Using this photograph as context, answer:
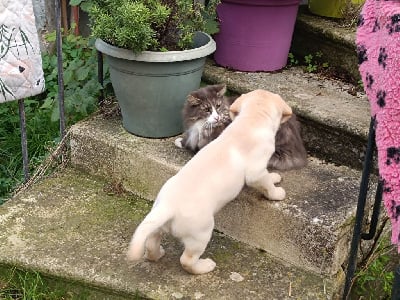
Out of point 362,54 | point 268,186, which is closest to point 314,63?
point 268,186

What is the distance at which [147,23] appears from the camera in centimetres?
275

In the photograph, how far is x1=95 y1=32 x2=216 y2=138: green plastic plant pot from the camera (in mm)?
2820

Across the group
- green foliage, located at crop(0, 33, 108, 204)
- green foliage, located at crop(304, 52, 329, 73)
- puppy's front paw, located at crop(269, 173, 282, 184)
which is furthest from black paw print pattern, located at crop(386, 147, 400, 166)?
Result: green foliage, located at crop(0, 33, 108, 204)

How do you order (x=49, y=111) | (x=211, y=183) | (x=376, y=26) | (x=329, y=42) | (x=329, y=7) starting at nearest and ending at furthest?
(x=376, y=26) → (x=211, y=183) → (x=329, y=42) → (x=329, y=7) → (x=49, y=111)

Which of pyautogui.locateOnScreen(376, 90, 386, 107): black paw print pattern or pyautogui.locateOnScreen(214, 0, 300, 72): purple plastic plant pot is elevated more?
pyautogui.locateOnScreen(376, 90, 386, 107): black paw print pattern

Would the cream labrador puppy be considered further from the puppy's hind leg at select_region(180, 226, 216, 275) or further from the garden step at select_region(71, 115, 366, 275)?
the garden step at select_region(71, 115, 366, 275)

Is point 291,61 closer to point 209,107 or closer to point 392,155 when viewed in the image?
point 209,107

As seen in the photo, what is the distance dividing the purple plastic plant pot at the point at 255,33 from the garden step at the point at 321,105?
0.06 m

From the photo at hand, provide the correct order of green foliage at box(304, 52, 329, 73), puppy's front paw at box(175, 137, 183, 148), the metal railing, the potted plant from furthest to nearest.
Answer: green foliage at box(304, 52, 329, 73) < puppy's front paw at box(175, 137, 183, 148) < the potted plant < the metal railing

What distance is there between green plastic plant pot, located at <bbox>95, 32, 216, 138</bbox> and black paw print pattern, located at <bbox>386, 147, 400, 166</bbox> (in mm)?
1286

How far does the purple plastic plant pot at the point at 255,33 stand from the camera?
10.6 feet

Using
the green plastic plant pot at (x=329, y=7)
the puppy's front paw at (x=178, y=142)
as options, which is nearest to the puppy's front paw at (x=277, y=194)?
the puppy's front paw at (x=178, y=142)

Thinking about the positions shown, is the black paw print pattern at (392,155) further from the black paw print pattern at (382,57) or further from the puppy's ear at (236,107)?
the puppy's ear at (236,107)

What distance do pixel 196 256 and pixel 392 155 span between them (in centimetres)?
94
